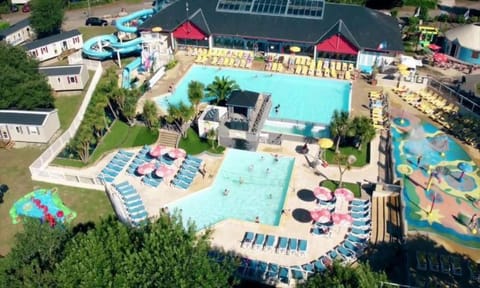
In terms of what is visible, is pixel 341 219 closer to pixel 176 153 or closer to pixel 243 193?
pixel 243 193

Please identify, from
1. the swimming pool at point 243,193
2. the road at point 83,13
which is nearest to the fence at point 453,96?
the swimming pool at point 243,193

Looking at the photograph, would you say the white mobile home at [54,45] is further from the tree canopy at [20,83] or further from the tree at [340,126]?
the tree at [340,126]

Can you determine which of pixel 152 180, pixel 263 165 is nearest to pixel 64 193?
pixel 152 180

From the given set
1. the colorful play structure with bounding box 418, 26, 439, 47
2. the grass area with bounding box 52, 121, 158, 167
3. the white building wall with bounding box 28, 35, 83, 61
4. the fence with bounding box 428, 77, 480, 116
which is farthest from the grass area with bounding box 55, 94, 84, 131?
the colorful play structure with bounding box 418, 26, 439, 47

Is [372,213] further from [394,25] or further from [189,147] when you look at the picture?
[394,25]

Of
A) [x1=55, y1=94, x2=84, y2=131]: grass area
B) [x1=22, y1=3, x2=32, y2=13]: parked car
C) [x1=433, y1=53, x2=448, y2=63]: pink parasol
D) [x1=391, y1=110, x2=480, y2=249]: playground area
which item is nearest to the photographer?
[x1=391, y1=110, x2=480, y2=249]: playground area

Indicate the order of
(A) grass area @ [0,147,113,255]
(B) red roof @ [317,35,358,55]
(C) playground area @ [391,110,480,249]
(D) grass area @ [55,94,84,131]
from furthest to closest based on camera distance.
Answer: (B) red roof @ [317,35,358,55]
(D) grass area @ [55,94,84,131]
(A) grass area @ [0,147,113,255]
(C) playground area @ [391,110,480,249]

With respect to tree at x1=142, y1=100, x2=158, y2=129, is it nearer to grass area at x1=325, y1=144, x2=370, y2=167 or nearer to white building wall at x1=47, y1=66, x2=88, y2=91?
white building wall at x1=47, y1=66, x2=88, y2=91
